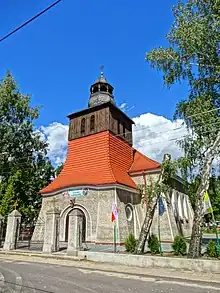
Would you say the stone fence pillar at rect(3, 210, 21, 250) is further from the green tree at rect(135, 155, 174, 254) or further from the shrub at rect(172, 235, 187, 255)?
the shrub at rect(172, 235, 187, 255)

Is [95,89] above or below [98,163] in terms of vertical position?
above

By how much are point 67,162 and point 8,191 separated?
6.30 m

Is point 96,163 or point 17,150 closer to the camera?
point 96,163

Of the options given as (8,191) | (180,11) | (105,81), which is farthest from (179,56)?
(8,191)

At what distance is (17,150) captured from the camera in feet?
89.5

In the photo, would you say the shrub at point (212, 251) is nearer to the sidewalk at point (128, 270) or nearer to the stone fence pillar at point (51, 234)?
the sidewalk at point (128, 270)

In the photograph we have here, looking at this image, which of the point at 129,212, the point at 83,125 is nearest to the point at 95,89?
the point at 83,125

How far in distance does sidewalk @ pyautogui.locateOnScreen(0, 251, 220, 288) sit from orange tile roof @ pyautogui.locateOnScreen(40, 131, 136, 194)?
23.9ft

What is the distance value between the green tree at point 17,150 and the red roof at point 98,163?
5226 millimetres

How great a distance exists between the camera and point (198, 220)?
1095cm

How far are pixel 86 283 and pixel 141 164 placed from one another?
1729 cm

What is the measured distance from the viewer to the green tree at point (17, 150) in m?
25.4

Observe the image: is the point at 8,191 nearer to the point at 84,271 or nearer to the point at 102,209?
the point at 102,209

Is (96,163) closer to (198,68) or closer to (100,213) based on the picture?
(100,213)
